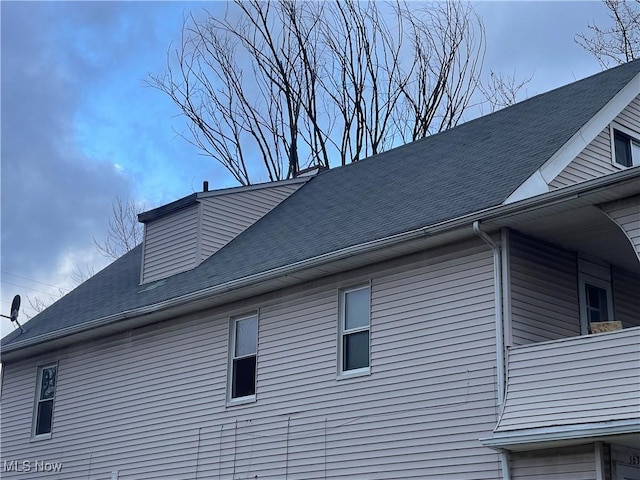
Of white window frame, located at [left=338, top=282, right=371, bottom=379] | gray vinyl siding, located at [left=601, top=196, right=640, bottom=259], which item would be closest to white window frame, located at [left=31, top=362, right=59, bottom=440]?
white window frame, located at [left=338, top=282, right=371, bottom=379]

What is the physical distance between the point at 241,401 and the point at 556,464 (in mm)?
6142

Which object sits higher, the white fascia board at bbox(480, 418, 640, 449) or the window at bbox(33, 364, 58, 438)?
the window at bbox(33, 364, 58, 438)

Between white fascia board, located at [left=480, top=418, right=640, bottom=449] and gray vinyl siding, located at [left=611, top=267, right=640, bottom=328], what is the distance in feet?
12.2

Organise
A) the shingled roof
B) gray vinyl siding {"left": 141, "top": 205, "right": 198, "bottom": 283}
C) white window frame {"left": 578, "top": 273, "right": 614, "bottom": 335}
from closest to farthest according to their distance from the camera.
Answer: white window frame {"left": 578, "top": 273, "right": 614, "bottom": 335}, the shingled roof, gray vinyl siding {"left": 141, "top": 205, "right": 198, "bottom": 283}

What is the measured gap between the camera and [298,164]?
36750 mm

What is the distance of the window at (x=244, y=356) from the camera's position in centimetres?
1650

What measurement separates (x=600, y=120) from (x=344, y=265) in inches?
183

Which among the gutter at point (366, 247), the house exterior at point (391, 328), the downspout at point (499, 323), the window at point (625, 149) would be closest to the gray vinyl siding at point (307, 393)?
the house exterior at point (391, 328)

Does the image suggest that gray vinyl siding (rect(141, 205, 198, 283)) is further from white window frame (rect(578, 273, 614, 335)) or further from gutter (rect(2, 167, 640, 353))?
white window frame (rect(578, 273, 614, 335))

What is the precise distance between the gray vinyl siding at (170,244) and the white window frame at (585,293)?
834 cm

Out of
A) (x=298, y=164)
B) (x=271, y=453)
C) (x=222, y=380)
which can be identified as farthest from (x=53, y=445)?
(x=298, y=164)

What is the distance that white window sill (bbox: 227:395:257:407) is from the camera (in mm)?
16188

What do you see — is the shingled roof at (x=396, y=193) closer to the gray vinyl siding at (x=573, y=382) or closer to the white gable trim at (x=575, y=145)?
the white gable trim at (x=575, y=145)

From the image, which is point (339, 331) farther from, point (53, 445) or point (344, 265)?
point (53, 445)
